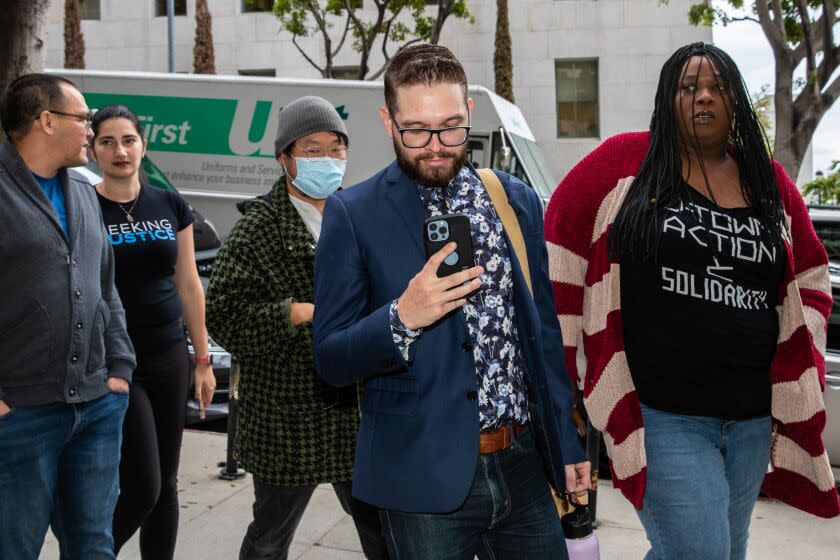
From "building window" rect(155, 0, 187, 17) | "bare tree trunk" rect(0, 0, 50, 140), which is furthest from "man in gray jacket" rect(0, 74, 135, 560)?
"building window" rect(155, 0, 187, 17)

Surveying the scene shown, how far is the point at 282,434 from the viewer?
3375 mm

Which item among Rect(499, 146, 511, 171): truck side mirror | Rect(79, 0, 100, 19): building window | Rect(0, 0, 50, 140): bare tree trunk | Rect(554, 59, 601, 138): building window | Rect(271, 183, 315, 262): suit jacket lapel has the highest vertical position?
Rect(79, 0, 100, 19): building window

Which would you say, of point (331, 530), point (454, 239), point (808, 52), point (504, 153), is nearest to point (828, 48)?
point (808, 52)

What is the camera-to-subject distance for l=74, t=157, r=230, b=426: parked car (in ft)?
22.8

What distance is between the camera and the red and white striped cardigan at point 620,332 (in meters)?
2.76

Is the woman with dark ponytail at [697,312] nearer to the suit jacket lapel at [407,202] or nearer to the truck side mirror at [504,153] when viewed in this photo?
the suit jacket lapel at [407,202]

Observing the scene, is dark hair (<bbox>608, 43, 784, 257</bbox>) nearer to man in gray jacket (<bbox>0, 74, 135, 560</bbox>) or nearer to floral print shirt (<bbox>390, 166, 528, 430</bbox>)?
floral print shirt (<bbox>390, 166, 528, 430</bbox>)

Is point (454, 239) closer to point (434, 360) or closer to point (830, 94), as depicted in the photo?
point (434, 360)

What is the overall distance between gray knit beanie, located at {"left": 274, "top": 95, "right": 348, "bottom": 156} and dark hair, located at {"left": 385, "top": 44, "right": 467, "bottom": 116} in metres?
1.20

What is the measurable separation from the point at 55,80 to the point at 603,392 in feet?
6.76

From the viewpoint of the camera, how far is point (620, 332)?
2.79 metres

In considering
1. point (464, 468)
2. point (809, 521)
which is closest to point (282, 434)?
point (464, 468)

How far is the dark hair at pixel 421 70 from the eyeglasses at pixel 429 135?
2.8 inches

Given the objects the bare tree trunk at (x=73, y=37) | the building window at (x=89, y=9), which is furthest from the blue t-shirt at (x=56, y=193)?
the building window at (x=89, y=9)
